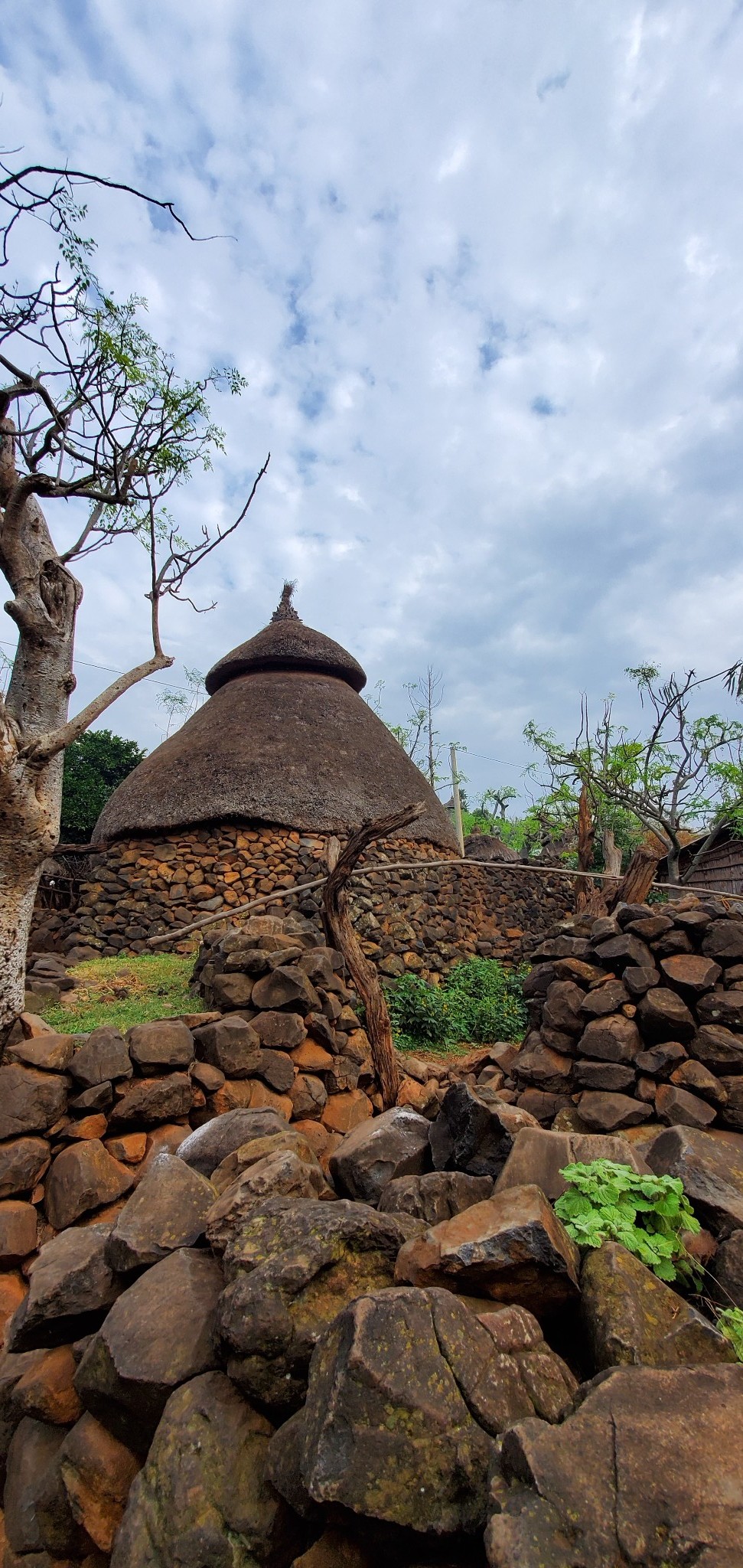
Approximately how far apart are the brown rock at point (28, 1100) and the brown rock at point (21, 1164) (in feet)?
0.20

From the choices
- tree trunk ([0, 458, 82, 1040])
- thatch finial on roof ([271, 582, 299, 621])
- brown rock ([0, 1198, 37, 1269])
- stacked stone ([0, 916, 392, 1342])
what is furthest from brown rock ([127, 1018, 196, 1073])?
thatch finial on roof ([271, 582, 299, 621])

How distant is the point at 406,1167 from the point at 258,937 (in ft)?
9.84

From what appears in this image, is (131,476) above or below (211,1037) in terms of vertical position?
above

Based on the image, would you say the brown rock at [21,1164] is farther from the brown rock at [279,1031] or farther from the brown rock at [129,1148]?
the brown rock at [279,1031]

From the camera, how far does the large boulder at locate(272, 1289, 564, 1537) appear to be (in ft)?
4.84

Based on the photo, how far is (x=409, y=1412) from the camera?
154cm

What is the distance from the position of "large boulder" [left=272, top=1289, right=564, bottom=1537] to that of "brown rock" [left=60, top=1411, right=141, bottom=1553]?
2.35 ft

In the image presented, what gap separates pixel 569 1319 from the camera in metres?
2.02

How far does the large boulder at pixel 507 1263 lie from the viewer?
1.92 metres

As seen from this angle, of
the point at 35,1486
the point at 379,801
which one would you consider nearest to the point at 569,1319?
the point at 35,1486

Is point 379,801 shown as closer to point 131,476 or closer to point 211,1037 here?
point 131,476

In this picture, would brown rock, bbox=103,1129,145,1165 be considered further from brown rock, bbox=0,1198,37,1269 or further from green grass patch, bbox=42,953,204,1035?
green grass patch, bbox=42,953,204,1035

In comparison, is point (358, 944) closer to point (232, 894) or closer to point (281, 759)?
point (232, 894)

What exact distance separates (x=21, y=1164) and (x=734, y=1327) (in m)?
3.27
